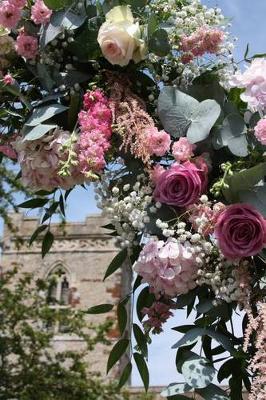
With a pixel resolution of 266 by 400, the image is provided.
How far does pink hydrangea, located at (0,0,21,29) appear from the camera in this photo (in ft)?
6.55

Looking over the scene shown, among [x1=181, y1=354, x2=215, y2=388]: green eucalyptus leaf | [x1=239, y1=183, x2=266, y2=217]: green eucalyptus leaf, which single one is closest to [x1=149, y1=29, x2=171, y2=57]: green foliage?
Result: [x1=239, y1=183, x2=266, y2=217]: green eucalyptus leaf

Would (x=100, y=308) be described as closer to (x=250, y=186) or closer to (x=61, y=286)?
(x=250, y=186)

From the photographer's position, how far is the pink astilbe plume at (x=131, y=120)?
6.01ft

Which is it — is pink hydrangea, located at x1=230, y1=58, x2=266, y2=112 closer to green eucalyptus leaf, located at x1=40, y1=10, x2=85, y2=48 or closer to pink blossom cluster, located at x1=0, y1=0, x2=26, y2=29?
green eucalyptus leaf, located at x1=40, y1=10, x2=85, y2=48

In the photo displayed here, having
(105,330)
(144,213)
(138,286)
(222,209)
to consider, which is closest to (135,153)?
(144,213)

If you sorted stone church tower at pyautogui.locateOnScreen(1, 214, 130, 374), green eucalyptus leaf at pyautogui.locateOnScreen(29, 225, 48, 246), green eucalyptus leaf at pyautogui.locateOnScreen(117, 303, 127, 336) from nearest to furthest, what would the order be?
green eucalyptus leaf at pyautogui.locateOnScreen(117, 303, 127, 336)
green eucalyptus leaf at pyautogui.locateOnScreen(29, 225, 48, 246)
stone church tower at pyautogui.locateOnScreen(1, 214, 130, 374)

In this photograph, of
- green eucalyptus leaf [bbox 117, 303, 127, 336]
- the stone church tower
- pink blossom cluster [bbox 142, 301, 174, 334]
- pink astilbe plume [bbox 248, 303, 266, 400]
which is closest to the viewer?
pink astilbe plume [bbox 248, 303, 266, 400]

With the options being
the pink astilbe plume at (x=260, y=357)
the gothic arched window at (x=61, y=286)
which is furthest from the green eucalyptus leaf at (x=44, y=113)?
the gothic arched window at (x=61, y=286)

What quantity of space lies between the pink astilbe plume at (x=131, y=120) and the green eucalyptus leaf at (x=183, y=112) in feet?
0.13

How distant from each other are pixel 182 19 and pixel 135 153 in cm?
41

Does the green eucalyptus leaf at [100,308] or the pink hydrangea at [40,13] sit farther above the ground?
the pink hydrangea at [40,13]

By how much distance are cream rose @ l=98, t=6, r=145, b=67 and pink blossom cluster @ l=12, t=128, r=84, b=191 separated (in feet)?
0.78

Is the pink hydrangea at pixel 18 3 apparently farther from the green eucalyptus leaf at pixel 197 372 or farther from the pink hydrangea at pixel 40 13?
the green eucalyptus leaf at pixel 197 372

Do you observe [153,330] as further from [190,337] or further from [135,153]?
[135,153]
